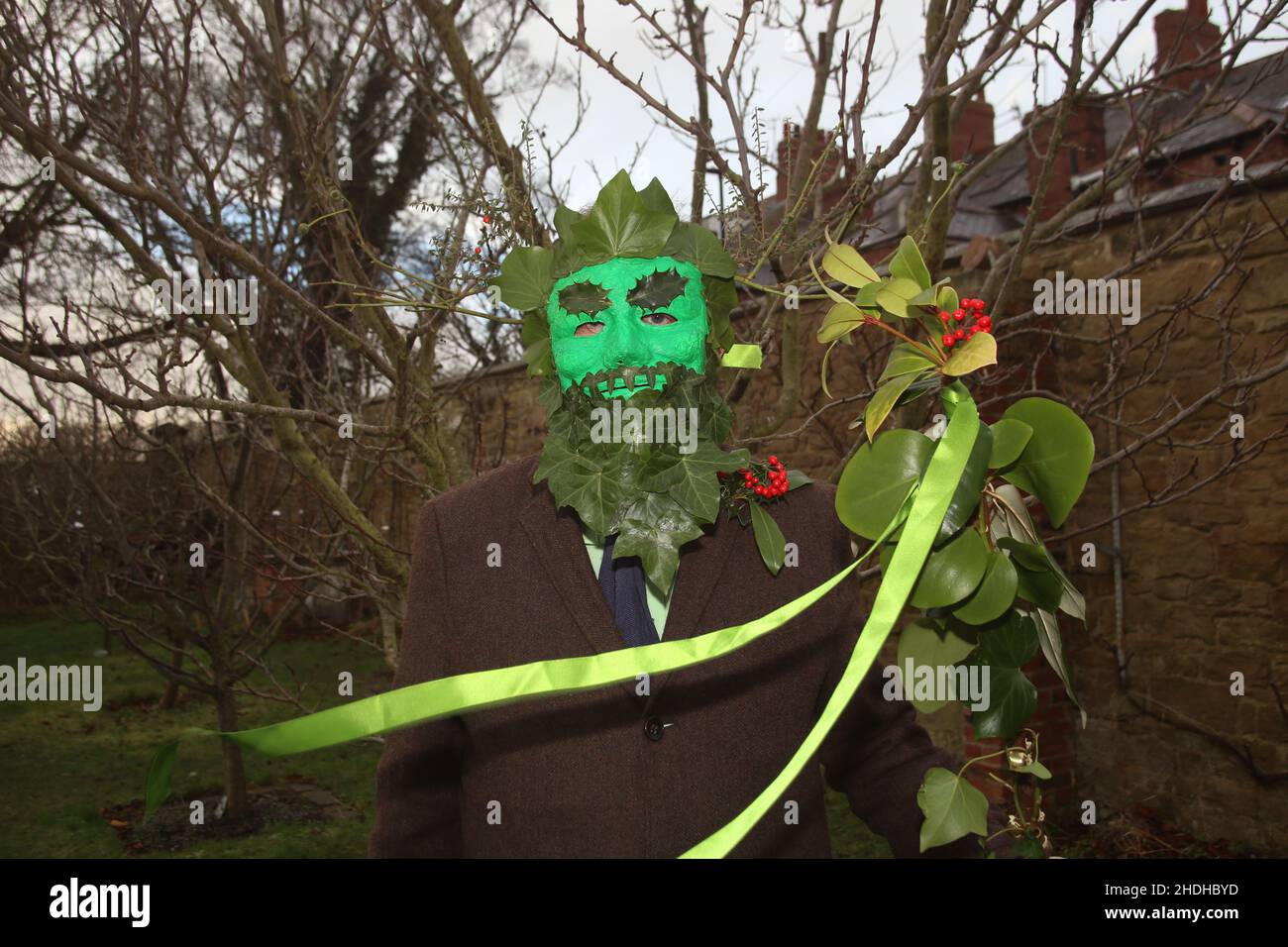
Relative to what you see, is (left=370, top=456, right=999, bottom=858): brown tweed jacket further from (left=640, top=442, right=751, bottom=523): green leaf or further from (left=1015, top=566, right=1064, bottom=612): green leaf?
(left=1015, top=566, right=1064, bottom=612): green leaf

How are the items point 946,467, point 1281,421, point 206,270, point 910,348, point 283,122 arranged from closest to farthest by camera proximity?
point 946,467 < point 910,348 < point 206,270 < point 1281,421 < point 283,122

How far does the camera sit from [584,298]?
1.41 m

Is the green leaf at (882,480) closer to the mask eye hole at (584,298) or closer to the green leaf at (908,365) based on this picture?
the green leaf at (908,365)

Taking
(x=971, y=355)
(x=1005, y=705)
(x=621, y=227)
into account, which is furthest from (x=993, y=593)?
(x=621, y=227)

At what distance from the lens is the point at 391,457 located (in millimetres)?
3262

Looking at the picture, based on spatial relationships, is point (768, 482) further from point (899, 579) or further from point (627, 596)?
point (899, 579)

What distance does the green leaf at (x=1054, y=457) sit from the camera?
1149 mm

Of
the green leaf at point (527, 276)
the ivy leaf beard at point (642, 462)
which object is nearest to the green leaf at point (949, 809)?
the ivy leaf beard at point (642, 462)

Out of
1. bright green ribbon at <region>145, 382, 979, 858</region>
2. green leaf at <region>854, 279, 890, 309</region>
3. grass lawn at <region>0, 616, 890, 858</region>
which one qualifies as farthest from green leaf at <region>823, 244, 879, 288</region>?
grass lawn at <region>0, 616, 890, 858</region>

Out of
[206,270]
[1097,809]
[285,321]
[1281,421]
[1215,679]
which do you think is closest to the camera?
[206,270]

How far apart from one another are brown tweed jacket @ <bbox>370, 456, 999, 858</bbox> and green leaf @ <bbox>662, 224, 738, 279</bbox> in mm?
386

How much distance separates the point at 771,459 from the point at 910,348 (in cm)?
33

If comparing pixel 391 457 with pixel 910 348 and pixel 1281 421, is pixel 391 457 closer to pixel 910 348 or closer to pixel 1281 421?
pixel 910 348

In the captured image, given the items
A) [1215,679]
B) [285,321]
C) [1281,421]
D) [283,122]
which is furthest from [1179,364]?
[283,122]
